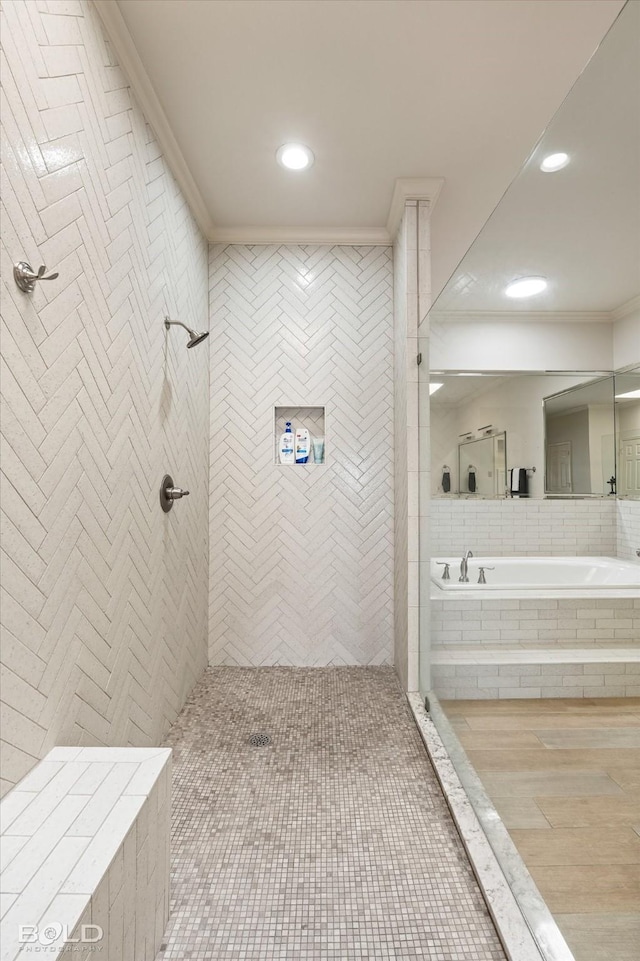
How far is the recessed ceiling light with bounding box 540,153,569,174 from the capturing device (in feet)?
3.44

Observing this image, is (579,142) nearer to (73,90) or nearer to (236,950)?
(73,90)

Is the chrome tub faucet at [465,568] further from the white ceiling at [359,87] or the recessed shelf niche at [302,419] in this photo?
the white ceiling at [359,87]

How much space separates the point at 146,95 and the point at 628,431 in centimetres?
213

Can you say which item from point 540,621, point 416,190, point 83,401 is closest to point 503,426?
point 540,621

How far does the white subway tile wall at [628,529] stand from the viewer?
2.60 feet

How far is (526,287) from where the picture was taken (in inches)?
49.8

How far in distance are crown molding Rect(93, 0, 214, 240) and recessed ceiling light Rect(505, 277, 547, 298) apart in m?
1.54

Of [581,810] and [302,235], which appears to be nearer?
[581,810]

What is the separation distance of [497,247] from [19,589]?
155cm

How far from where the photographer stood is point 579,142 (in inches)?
38.1

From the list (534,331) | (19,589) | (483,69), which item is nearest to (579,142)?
(534,331)

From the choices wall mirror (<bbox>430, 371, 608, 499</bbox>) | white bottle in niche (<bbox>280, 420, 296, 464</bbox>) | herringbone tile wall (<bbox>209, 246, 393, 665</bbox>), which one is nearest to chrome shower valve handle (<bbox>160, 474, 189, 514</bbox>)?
herringbone tile wall (<bbox>209, 246, 393, 665</bbox>)

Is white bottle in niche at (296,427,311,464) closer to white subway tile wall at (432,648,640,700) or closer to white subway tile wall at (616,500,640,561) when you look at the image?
white subway tile wall at (432,648,640,700)

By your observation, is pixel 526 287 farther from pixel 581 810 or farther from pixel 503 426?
pixel 581 810
